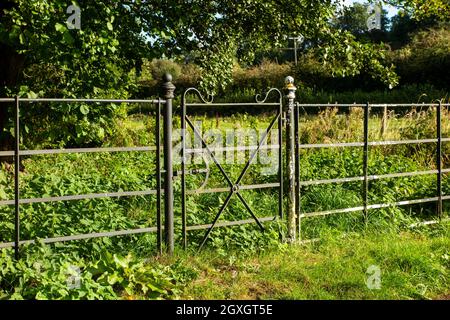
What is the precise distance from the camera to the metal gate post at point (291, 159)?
671 cm

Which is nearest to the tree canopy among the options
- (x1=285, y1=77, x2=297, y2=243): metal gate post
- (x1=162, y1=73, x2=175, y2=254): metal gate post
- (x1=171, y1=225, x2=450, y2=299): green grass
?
(x1=162, y1=73, x2=175, y2=254): metal gate post

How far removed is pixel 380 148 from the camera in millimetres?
11852

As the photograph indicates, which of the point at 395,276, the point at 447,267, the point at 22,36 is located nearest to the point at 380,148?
the point at 447,267

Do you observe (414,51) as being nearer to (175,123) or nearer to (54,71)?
(175,123)

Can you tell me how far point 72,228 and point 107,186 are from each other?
1801 millimetres

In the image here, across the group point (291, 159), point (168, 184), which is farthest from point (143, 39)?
point (168, 184)

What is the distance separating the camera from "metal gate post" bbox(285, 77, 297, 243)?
6707 millimetres

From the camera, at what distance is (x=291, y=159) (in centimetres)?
680
